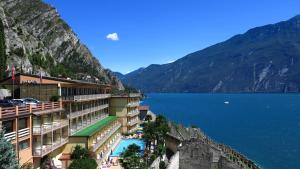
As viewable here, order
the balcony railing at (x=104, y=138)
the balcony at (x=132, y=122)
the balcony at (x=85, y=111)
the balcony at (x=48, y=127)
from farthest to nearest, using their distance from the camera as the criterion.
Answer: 1. the balcony at (x=132, y=122)
2. the balcony at (x=85, y=111)
3. the balcony railing at (x=104, y=138)
4. the balcony at (x=48, y=127)

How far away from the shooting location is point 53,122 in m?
45.9

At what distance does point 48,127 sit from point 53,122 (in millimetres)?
3113

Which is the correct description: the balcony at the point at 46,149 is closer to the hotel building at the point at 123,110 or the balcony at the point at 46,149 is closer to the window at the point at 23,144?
the window at the point at 23,144

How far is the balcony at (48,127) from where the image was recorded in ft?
130

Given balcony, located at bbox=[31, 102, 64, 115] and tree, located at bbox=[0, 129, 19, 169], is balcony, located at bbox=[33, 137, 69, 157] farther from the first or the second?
tree, located at bbox=[0, 129, 19, 169]

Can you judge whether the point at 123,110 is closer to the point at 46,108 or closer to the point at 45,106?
the point at 46,108

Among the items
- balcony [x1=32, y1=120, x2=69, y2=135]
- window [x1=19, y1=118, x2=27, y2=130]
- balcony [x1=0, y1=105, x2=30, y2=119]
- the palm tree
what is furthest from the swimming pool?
balcony [x1=0, y1=105, x2=30, y2=119]

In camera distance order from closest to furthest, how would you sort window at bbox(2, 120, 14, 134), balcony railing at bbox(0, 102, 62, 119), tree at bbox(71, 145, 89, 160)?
balcony railing at bbox(0, 102, 62, 119) → window at bbox(2, 120, 14, 134) → tree at bbox(71, 145, 89, 160)

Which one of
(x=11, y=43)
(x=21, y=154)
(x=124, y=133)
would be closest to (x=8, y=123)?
(x=21, y=154)

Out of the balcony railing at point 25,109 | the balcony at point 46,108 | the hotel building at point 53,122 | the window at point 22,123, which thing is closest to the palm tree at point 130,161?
the hotel building at point 53,122

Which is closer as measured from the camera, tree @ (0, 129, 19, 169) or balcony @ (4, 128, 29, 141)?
tree @ (0, 129, 19, 169)

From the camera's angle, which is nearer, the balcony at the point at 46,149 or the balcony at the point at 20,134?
the balcony at the point at 20,134

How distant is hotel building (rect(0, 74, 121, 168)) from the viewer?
36.3 m

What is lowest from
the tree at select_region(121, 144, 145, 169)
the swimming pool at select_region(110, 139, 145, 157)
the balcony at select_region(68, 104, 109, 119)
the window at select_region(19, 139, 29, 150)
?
the swimming pool at select_region(110, 139, 145, 157)
